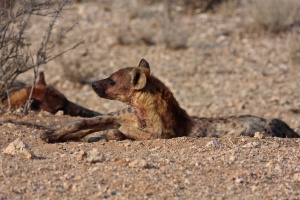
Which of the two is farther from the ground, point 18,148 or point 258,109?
point 18,148

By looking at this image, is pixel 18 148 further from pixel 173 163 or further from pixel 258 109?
pixel 258 109

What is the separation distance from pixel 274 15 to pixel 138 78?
33.7 ft

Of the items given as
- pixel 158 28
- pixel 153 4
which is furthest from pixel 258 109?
pixel 153 4

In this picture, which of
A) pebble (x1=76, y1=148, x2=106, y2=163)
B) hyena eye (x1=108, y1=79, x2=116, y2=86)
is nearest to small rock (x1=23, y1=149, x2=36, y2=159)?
pebble (x1=76, y1=148, x2=106, y2=163)

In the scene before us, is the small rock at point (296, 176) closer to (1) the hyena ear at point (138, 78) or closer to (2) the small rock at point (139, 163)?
(2) the small rock at point (139, 163)

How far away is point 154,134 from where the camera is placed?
8984mm

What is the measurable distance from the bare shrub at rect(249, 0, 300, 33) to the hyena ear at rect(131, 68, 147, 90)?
10203 millimetres

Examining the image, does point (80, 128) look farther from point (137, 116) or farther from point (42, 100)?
point (42, 100)

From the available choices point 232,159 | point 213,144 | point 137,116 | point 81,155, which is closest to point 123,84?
point 137,116

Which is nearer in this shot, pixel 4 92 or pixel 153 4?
pixel 4 92

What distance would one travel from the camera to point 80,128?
30.0 ft

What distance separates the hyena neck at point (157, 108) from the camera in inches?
353

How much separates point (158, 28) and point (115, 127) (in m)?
9.75

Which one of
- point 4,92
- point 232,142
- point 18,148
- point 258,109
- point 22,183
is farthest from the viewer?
point 258,109
